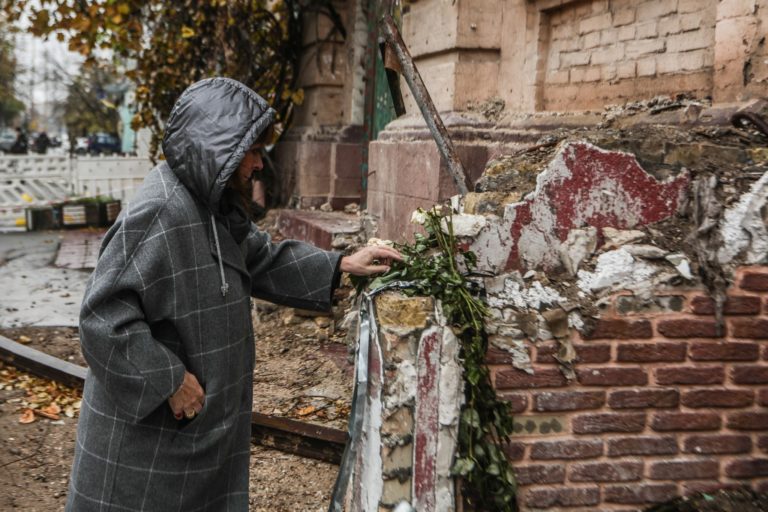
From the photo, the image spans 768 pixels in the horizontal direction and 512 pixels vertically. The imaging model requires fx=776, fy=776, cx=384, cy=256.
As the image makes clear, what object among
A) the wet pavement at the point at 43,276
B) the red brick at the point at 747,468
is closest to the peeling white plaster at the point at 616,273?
the red brick at the point at 747,468

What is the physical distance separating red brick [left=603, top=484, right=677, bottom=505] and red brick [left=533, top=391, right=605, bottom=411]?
13.2 inches

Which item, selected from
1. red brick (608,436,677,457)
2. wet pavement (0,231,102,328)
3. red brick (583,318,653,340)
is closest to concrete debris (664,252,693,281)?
red brick (583,318,653,340)

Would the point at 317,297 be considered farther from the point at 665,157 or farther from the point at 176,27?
the point at 176,27

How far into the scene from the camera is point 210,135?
225cm

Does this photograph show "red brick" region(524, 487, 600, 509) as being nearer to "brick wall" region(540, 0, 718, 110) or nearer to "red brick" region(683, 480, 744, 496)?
"red brick" region(683, 480, 744, 496)

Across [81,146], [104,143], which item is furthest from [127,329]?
[104,143]

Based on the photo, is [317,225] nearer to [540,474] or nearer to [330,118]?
[330,118]

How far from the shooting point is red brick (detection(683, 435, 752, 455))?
2920 millimetres

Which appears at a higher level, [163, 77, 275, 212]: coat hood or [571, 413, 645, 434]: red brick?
[163, 77, 275, 212]: coat hood

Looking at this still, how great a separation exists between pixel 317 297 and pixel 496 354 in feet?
2.26

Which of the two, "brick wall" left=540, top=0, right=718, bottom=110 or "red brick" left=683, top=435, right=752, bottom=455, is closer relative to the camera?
"red brick" left=683, top=435, right=752, bottom=455

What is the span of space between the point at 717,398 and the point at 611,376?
43cm

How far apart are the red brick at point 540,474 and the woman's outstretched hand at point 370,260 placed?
2.90ft

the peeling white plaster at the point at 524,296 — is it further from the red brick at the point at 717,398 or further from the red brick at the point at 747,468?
the red brick at the point at 747,468
